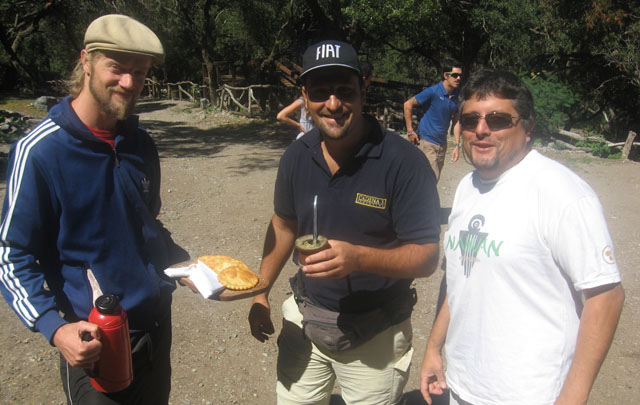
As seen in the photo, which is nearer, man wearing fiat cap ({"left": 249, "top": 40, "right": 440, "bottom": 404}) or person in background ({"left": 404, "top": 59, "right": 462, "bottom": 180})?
man wearing fiat cap ({"left": 249, "top": 40, "right": 440, "bottom": 404})

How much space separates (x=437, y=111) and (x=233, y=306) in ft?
12.5

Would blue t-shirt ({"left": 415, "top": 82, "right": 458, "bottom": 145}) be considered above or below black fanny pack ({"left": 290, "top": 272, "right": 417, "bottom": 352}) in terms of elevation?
above

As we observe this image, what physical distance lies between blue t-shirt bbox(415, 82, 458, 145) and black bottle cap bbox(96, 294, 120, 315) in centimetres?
551

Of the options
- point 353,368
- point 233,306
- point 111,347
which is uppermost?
→ point 111,347

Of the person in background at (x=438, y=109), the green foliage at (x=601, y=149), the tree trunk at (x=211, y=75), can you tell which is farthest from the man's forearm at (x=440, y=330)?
the tree trunk at (x=211, y=75)

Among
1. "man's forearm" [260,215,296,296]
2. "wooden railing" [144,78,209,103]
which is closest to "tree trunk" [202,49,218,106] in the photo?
"wooden railing" [144,78,209,103]

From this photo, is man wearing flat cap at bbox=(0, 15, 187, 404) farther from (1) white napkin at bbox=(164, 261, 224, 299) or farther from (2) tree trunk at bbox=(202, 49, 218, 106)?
(2) tree trunk at bbox=(202, 49, 218, 106)

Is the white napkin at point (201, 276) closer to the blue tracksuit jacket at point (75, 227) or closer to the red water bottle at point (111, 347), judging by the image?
the blue tracksuit jacket at point (75, 227)

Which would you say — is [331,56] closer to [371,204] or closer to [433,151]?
[371,204]

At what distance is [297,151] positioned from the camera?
8.10 ft

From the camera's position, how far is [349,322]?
2.25 meters

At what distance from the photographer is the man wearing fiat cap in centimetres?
219

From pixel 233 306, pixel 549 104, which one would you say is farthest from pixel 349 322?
pixel 549 104

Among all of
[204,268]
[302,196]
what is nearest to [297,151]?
[302,196]
